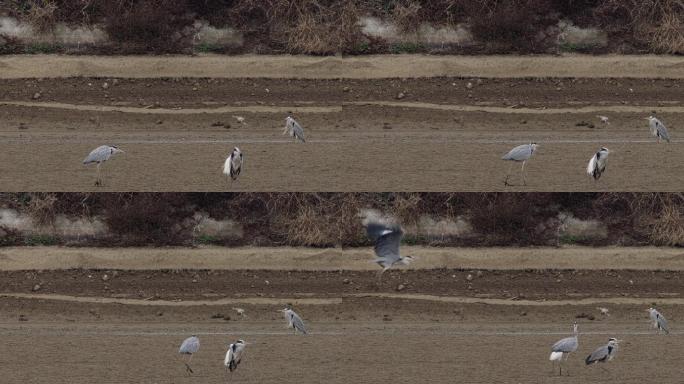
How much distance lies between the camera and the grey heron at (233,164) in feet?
110

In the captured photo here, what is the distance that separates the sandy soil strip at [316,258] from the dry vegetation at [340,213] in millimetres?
284

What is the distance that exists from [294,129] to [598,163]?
7257 mm

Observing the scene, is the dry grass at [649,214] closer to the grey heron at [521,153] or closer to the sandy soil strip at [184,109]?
the grey heron at [521,153]

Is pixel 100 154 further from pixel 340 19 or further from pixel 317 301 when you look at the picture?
pixel 340 19

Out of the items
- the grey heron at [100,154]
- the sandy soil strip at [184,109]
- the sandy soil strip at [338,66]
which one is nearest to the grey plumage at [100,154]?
the grey heron at [100,154]

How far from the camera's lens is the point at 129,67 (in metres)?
34.7

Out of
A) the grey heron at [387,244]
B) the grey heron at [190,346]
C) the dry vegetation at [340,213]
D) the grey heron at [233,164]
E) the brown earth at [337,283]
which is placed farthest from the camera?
the dry vegetation at [340,213]

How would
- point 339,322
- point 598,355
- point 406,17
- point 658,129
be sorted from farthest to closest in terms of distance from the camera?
point 406,17, point 658,129, point 339,322, point 598,355

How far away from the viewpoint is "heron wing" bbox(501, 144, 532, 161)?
33188 mm

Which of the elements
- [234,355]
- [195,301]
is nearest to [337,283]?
[234,355]

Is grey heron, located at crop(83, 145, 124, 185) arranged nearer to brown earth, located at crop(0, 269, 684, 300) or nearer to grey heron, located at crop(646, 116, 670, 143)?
brown earth, located at crop(0, 269, 684, 300)

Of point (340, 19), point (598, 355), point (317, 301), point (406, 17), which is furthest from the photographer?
point (406, 17)

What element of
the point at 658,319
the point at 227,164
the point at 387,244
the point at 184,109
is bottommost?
the point at 658,319

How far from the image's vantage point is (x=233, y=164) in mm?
33656
